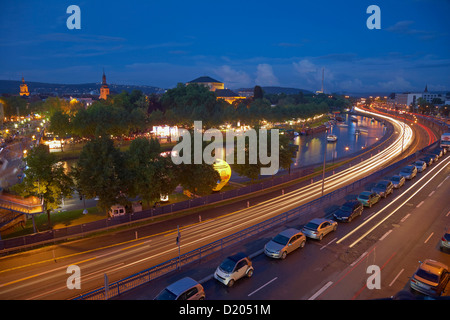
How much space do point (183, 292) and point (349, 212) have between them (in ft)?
50.3

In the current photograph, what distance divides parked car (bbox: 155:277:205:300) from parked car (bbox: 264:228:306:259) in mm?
5471

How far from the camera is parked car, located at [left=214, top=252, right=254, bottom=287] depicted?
44.5 ft

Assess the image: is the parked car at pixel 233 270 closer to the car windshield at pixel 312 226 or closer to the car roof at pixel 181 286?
the car roof at pixel 181 286

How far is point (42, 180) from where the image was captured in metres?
23.4

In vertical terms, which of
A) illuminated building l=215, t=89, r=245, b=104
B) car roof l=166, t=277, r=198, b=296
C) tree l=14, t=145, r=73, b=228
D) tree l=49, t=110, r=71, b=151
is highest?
illuminated building l=215, t=89, r=245, b=104

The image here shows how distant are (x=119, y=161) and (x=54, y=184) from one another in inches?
218

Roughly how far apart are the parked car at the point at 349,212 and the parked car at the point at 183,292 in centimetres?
1370

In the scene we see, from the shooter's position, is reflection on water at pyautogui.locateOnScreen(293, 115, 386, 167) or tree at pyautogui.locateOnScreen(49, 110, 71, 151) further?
tree at pyautogui.locateOnScreen(49, 110, 71, 151)

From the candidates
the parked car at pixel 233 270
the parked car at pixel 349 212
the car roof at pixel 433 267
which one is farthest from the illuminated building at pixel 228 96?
the car roof at pixel 433 267

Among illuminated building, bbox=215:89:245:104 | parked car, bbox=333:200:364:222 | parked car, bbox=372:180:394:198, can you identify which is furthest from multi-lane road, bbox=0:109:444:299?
illuminated building, bbox=215:89:245:104

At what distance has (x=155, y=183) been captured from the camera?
2675 cm

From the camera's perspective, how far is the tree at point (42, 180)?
76.2 feet

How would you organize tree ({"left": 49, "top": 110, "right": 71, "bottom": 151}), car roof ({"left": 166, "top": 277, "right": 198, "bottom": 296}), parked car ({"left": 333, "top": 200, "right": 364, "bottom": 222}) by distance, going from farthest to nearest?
tree ({"left": 49, "top": 110, "right": 71, "bottom": 151})
parked car ({"left": 333, "top": 200, "right": 364, "bottom": 222})
car roof ({"left": 166, "top": 277, "right": 198, "bottom": 296})

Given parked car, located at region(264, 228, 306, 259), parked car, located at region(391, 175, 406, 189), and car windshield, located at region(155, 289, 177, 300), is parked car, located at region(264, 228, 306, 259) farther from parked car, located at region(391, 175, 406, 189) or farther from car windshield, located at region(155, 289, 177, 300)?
parked car, located at region(391, 175, 406, 189)
